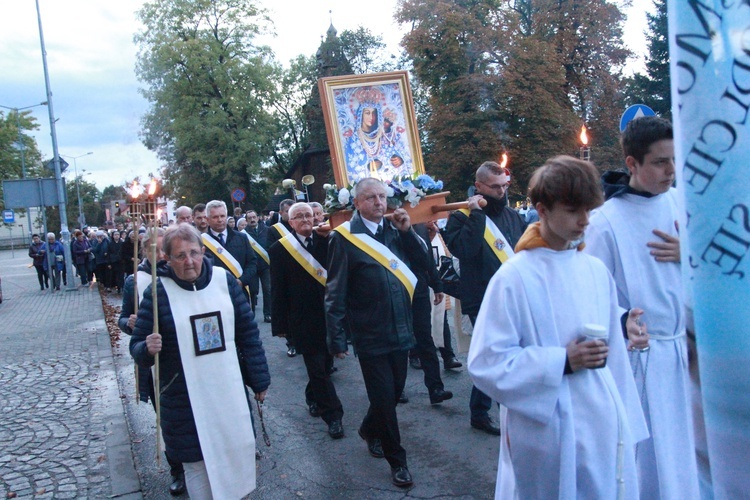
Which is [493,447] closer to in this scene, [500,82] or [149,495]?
[149,495]

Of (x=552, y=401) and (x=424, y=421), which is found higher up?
(x=552, y=401)

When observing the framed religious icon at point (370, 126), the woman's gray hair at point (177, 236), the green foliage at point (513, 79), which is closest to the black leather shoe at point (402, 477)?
the woman's gray hair at point (177, 236)

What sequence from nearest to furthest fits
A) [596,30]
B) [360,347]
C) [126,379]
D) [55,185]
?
[360,347], [126,379], [55,185], [596,30]

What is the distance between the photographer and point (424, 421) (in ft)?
18.8

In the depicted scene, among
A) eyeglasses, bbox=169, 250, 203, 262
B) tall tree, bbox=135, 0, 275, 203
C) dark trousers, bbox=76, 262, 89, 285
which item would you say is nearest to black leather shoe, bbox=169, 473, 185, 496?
eyeglasses, bbox=169, 250, 203, 262

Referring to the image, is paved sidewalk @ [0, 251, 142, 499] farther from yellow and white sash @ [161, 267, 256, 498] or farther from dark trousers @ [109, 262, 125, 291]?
dark trousers @ [109, 262, 125, 291]

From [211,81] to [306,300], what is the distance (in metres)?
35.4

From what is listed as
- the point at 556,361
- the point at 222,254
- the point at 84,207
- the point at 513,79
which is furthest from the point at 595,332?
the point at 84,207

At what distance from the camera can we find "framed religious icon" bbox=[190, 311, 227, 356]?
3.74 metres

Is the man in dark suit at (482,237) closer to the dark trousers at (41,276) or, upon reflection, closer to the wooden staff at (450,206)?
the wooden staff at (450,206)

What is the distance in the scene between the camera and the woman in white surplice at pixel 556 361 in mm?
2227

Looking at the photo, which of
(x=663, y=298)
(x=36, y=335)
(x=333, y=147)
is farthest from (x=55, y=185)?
(x=663, y=298)

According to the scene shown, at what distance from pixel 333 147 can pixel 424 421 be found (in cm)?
270

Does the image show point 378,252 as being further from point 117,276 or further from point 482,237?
point 117,276
